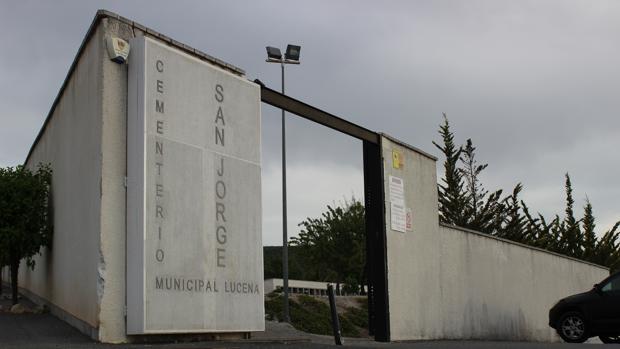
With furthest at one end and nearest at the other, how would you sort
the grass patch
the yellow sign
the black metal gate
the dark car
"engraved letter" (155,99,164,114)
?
1. the grass patch
2. the yellow sign
3. the black metal gate
4. the dark car
5. "engraved letter" (155,99,164,114)

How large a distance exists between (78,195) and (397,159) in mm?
8491

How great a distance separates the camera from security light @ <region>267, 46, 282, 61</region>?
25.8 m

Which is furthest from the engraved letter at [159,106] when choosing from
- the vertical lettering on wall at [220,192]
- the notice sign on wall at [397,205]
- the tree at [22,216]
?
the notice sign on wall at [397,205]

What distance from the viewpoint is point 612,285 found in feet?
51.1

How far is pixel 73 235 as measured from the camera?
13.0 meters

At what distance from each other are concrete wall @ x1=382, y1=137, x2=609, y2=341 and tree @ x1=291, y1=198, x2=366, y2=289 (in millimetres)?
19723

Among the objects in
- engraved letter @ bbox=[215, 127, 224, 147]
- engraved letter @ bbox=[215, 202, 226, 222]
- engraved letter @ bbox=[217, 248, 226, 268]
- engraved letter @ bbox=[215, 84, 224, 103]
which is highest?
engraved letter @ bbox=[215, 84, 224, 103]

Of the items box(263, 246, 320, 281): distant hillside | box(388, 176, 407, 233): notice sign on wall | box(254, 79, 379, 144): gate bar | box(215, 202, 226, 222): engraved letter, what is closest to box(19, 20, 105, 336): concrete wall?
box(215, 202, 226, 222): engraved letter

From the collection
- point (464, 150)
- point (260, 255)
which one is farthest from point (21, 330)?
point (464, 150)

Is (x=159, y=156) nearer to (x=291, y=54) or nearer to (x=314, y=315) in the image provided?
(x=291, y=54)

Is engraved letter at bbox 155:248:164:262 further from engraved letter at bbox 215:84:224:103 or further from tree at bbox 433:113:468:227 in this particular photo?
tree at bbox 433:113:468:227

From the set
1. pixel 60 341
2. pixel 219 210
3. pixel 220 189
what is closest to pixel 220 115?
pixel 220 189

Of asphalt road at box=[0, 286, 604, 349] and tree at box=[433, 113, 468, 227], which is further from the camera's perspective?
tree at box=[433, 113, 468, 227]

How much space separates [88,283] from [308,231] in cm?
3479
